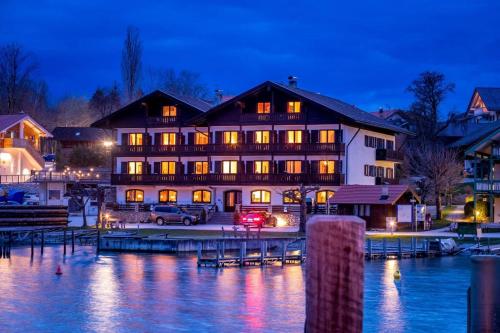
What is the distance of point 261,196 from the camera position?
75562 mm

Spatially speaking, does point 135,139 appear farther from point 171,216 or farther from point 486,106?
point 486,106

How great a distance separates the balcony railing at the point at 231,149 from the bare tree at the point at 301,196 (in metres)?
4.62

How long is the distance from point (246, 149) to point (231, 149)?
64.7 inches

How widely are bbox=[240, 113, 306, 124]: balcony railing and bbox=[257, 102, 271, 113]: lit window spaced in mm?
712

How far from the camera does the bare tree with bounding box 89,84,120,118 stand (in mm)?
150750

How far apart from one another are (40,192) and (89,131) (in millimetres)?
40339

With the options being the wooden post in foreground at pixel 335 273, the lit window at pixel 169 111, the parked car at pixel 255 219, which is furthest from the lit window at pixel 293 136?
the wooden post in foreground at pixel 335 273

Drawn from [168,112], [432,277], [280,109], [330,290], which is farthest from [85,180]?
[330,290]

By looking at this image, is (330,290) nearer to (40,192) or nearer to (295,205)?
(295,205)

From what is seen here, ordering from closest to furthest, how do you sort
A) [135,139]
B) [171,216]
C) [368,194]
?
[368,194] → [171,216] → [135,139]

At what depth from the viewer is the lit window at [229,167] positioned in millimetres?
77250

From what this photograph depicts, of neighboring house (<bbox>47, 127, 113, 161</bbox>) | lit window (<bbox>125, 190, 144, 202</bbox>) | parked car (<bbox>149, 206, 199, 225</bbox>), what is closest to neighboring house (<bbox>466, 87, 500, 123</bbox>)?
neighboring house (<bbox>47, 127, 113, 161</bbox>)

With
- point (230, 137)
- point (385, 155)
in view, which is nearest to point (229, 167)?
point (230, 137)

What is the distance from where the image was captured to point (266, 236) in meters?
57.8
